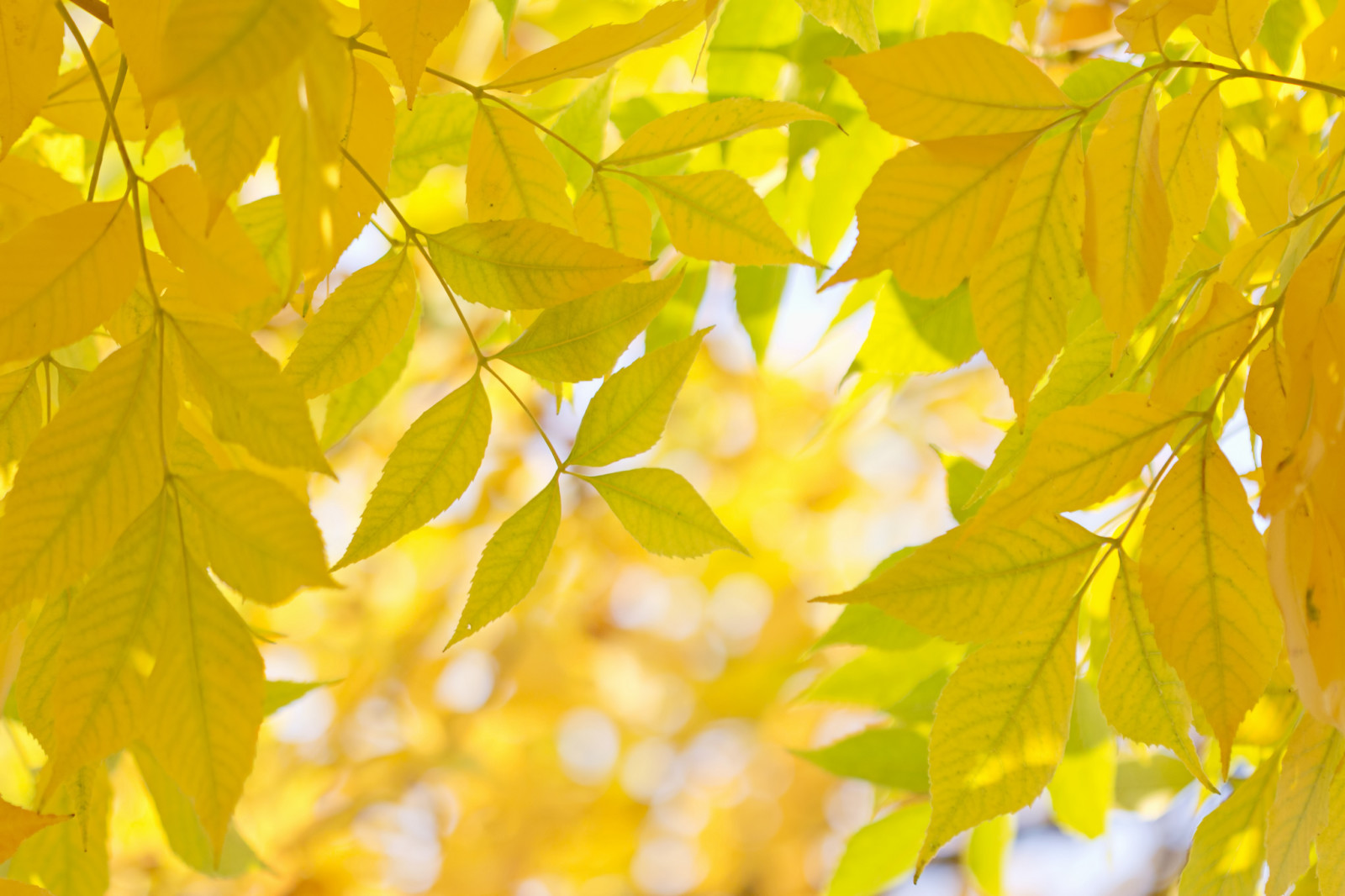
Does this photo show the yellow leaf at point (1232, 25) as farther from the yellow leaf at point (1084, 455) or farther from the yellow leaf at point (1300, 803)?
the yellow leaf at point (1300, 803)

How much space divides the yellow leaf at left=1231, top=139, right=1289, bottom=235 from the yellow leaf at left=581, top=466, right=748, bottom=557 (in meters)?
0.26

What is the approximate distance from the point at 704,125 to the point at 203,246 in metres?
0.19

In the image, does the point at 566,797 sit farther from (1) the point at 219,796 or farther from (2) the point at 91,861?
(1) the point at 219,796

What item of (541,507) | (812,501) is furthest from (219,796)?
(812,501)

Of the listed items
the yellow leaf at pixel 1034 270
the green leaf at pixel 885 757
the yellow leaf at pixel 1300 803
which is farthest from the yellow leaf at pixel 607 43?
the green leaf at pixel 885 757

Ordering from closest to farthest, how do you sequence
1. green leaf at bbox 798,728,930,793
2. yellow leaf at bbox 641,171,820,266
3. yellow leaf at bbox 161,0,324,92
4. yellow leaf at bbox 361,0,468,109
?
yellow leaf at bbox 161,0,324,92
yellow leaf at bbox 361,0,468,109
yellow leaf at bbox 641,171,820,266
green leaf at bbox 798,728,930,793

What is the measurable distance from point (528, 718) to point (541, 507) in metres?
2.02

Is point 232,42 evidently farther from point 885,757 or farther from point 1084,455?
point 885,757

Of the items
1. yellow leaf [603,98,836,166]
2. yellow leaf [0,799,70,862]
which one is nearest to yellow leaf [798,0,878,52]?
yellow leaf [603,98,836,166]

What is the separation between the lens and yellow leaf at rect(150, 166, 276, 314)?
0.32 metres

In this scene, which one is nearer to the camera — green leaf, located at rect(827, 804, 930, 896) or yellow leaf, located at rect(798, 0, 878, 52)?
yellow leaf, located at rect(798, 0, 878, 52)

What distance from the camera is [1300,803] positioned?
0.38 m

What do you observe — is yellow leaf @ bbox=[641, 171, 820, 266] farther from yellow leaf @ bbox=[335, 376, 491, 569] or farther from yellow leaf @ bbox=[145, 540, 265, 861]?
yellow leaf @ bbox=[145, 540, 265, 861]

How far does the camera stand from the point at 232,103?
0.25 meters
